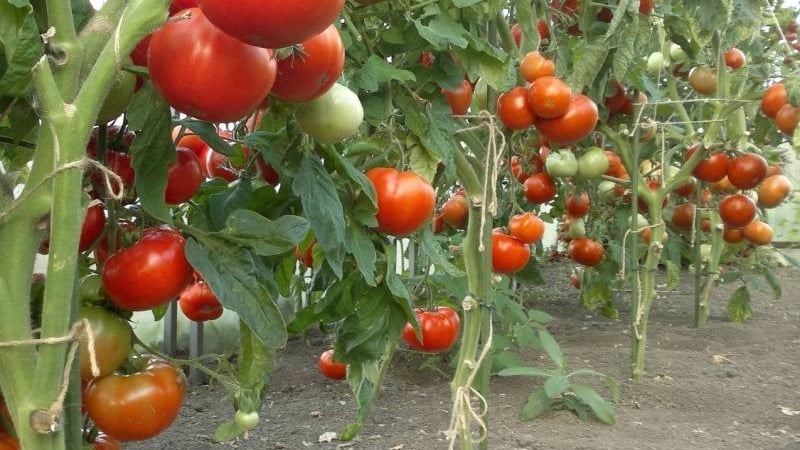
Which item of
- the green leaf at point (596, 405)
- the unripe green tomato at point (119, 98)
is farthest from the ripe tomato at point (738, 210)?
the unripe green tomato at point (119, 98)

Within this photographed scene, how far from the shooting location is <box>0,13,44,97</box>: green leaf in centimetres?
46

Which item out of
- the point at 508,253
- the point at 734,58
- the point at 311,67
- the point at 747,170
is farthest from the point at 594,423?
the point at 311,67

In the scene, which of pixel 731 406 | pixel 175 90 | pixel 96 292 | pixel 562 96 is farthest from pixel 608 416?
pixel 175 90

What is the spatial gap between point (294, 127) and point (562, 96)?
830mm

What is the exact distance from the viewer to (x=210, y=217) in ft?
2.78

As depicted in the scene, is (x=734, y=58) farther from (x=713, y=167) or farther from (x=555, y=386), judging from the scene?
(x=555, y=386)

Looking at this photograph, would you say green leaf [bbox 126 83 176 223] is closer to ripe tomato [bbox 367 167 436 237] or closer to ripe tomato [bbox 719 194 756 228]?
ripe tomato [bbox 367 167 436 237]

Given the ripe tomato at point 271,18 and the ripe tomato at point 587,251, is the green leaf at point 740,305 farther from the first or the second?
the ripe tomato at point 271,18

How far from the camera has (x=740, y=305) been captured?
125 inches

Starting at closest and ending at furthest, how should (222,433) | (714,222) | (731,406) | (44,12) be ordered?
(44,12) → (222,433) → (731,406) → (714,222)

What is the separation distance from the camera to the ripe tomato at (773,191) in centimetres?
263

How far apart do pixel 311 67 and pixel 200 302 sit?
0.40 meters

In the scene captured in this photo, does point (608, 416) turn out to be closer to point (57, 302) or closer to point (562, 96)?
point (562, 96)

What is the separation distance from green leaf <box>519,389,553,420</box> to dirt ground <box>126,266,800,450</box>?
22mm
